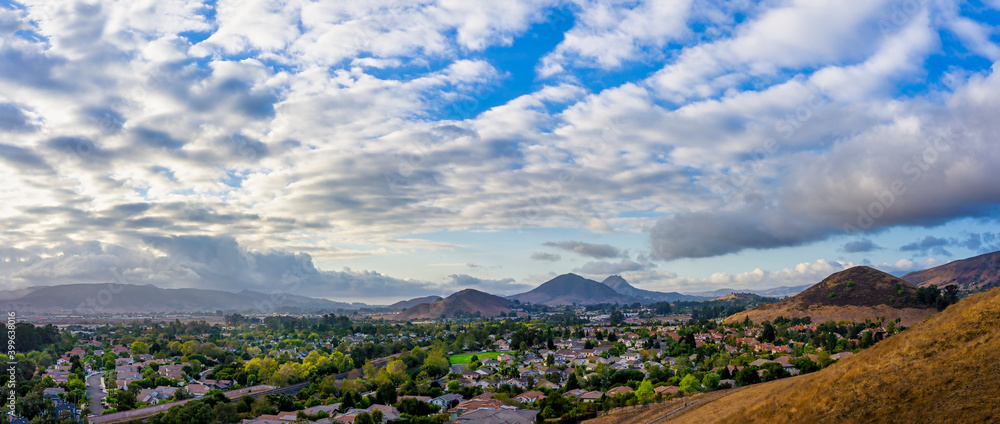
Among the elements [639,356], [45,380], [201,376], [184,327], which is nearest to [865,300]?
[639,356]

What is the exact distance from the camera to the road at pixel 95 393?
48809 mm

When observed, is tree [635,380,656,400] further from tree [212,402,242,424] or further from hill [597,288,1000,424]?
tree [212,402,242,424]

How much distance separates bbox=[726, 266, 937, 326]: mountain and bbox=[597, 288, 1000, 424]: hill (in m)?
90.3

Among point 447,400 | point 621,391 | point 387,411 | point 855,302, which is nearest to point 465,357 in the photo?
point 447,400

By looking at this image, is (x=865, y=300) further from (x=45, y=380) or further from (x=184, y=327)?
(x=184, y=327)

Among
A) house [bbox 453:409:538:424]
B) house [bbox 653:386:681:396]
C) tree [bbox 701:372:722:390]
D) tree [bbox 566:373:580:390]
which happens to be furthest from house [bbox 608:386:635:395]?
house [bbox 453:409:538:424]

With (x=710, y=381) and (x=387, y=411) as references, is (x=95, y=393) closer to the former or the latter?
(x=387, y=411)

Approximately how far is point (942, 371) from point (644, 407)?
907 inches

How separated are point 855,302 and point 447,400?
330ft

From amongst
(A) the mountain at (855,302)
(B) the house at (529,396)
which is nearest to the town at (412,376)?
(B) the house at (529,396)

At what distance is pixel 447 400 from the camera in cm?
4978

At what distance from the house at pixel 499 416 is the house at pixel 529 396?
484 centimetres

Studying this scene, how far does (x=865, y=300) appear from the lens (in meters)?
113

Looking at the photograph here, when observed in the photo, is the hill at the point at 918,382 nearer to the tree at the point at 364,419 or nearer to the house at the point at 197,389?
the tree at the point at 364,419
